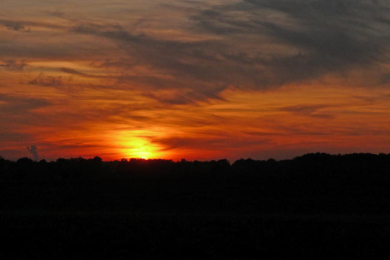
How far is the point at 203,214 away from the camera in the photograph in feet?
87.4

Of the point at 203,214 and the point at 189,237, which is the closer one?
the point at 189,237

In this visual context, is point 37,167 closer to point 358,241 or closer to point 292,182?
point 292,182

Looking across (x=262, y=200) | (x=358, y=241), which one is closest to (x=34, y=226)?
(x=358, y=241)

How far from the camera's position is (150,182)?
42031mm

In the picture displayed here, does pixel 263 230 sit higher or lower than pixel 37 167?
lower

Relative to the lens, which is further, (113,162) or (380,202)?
(113,162)

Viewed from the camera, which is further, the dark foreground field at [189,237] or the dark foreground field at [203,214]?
the dark foreground field at [203,214]

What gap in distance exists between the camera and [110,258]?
17.7 meters

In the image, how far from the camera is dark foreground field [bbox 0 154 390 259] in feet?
61.6

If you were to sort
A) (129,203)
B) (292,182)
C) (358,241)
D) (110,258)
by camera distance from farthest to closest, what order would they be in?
(292,182) < (129,203) < (358,241) < (110,258)

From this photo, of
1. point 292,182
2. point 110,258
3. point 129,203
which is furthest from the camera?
point 292,182

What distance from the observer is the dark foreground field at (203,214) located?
18.8m

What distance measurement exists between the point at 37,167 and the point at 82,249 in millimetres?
31596

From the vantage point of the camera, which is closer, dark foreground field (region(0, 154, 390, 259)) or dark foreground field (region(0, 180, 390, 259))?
dark foreground field (region(0, 180, 390, 259))
